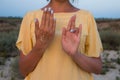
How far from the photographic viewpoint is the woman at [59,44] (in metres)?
2.47

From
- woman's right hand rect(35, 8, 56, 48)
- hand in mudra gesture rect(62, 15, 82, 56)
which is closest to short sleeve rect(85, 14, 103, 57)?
hand in mudra gesture rect(62, 15, 82, 56)

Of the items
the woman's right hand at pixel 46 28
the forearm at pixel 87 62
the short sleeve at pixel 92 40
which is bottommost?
the forearm at pixel 87 62

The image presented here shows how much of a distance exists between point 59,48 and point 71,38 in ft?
0.38

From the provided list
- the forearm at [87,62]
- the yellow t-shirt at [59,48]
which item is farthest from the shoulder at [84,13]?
the forearm at [87,62]

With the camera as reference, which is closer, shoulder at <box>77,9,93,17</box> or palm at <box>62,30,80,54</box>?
palm at <box>62,30,80,54</box>

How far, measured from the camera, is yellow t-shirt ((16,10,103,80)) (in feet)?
8.36

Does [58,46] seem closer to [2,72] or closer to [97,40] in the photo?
[97,40]

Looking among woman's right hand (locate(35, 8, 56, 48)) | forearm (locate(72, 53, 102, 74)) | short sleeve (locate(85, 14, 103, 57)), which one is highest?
woman's right hand (locate(35, 8, 56, 48))

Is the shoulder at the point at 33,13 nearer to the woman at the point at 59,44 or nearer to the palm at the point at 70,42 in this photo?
the woman at the point at 59,44

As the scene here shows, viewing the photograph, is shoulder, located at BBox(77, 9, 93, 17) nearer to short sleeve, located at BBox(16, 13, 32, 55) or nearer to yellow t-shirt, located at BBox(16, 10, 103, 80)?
yellow t-shirt, located at BBox(16, 10, 103, 80)

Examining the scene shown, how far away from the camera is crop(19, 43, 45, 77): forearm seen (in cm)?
252

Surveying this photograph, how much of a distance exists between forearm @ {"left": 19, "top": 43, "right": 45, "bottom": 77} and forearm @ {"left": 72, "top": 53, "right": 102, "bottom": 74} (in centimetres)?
22

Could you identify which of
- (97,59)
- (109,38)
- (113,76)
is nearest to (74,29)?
(97,59)

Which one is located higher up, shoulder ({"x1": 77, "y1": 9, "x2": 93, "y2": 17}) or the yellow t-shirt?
shoulder ({"x1": 77, "y1": 9, "x2": 93, "y2": 17})
